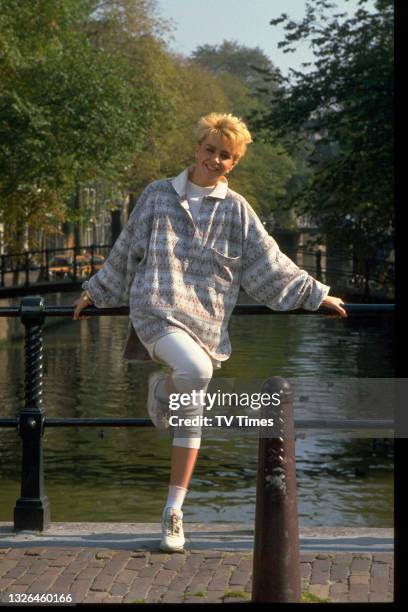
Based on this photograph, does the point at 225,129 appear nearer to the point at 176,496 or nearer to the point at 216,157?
the point at 216,157

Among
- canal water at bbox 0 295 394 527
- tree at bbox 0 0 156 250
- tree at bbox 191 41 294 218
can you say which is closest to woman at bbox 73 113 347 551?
canal water at bbox 0 295 394 527

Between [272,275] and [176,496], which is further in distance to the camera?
[272,275]

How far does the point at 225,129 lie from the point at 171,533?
1.53 metres

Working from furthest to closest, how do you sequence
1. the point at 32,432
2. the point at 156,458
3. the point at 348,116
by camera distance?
the point at 348,116 → the point at 156,458 → the point at 32,432

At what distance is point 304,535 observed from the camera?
5578mm

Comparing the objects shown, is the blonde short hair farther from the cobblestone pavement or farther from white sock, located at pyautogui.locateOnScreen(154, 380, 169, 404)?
the cobblestone pavement

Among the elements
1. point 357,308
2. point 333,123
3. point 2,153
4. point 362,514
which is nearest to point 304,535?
point 357,308

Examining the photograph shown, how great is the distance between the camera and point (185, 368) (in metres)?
5.26

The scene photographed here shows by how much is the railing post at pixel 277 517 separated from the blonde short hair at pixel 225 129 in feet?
3.87

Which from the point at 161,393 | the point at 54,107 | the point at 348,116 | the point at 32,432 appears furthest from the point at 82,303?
the point at 54,107

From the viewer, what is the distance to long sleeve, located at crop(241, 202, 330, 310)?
Result: 5.44 m

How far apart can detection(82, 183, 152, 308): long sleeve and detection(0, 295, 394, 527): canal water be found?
1261 millimetres

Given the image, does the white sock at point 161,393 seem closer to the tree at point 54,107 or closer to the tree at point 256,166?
the tree at point 54,107

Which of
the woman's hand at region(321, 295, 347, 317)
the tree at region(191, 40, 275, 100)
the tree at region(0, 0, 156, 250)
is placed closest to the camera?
the woman's hand at region(321, 295, 347, 317)
